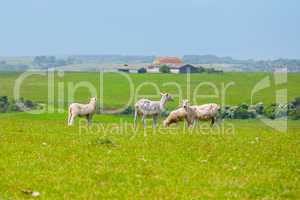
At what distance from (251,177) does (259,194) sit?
1.83 meters

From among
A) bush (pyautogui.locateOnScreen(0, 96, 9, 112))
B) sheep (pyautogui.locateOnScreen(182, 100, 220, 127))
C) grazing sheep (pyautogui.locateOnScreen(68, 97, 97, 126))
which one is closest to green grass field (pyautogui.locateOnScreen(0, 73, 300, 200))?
sheep (pyautogui.locateOnScreen(182, 100, 220, 127))

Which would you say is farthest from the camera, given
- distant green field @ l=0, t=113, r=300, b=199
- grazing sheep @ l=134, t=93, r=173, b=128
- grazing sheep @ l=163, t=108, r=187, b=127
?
grazing sheep @ l=163, t=108, r=187, b=127

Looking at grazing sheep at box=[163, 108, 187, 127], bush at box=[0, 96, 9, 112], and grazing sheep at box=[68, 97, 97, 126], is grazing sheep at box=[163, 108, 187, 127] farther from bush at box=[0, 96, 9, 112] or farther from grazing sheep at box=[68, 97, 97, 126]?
bush at box=[0, 96, 9, 112]

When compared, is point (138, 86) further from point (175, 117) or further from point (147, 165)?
point (147, 165)

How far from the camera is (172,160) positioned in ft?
65.3


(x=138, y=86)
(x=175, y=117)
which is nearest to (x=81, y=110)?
(x=175, y=117)

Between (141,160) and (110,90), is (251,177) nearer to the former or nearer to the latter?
(141,160)

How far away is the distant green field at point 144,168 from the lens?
1580cm

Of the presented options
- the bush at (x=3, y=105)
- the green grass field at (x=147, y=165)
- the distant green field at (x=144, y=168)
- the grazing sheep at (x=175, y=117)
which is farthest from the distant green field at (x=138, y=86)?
the distant green field at (x=144, y=168)

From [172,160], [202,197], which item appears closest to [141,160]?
[172,160]

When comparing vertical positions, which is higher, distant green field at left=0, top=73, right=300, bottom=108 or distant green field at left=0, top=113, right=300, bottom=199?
distant green field at left=0, top=113, right=300, bottom=199

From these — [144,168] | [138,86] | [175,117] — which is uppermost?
[144,168]

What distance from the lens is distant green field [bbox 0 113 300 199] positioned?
51.8ft

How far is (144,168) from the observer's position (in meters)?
18.2
